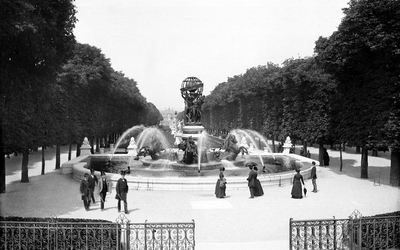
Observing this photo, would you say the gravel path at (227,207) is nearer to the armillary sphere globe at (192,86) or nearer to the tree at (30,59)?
the tree at (30,59)

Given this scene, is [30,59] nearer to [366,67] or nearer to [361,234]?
[361,234]

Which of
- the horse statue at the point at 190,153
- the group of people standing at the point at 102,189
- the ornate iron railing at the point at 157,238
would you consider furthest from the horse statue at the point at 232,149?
the ornate iron railing at the point at 157,238

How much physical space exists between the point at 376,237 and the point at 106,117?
160 ft

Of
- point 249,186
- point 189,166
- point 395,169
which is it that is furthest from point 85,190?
point 395,169

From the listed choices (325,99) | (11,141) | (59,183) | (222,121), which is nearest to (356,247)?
(11,141)

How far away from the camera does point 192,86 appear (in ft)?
145

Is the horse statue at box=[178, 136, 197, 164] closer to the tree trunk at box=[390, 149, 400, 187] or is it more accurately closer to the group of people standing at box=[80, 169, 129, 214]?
the group of people standing at box=[80, 169, 129, 214]

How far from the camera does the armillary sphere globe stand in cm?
4391

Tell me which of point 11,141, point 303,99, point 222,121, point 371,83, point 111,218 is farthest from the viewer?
point 222,121

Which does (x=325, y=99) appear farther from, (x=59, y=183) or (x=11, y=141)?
(x=11, y=141)

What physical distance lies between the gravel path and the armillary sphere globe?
22.8 metres

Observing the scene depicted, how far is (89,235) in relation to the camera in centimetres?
1041

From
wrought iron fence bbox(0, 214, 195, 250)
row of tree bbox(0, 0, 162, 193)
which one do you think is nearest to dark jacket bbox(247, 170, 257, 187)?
wrought iron fence bbox(0, 214, 195, 250)

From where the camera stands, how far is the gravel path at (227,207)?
43.2ft
